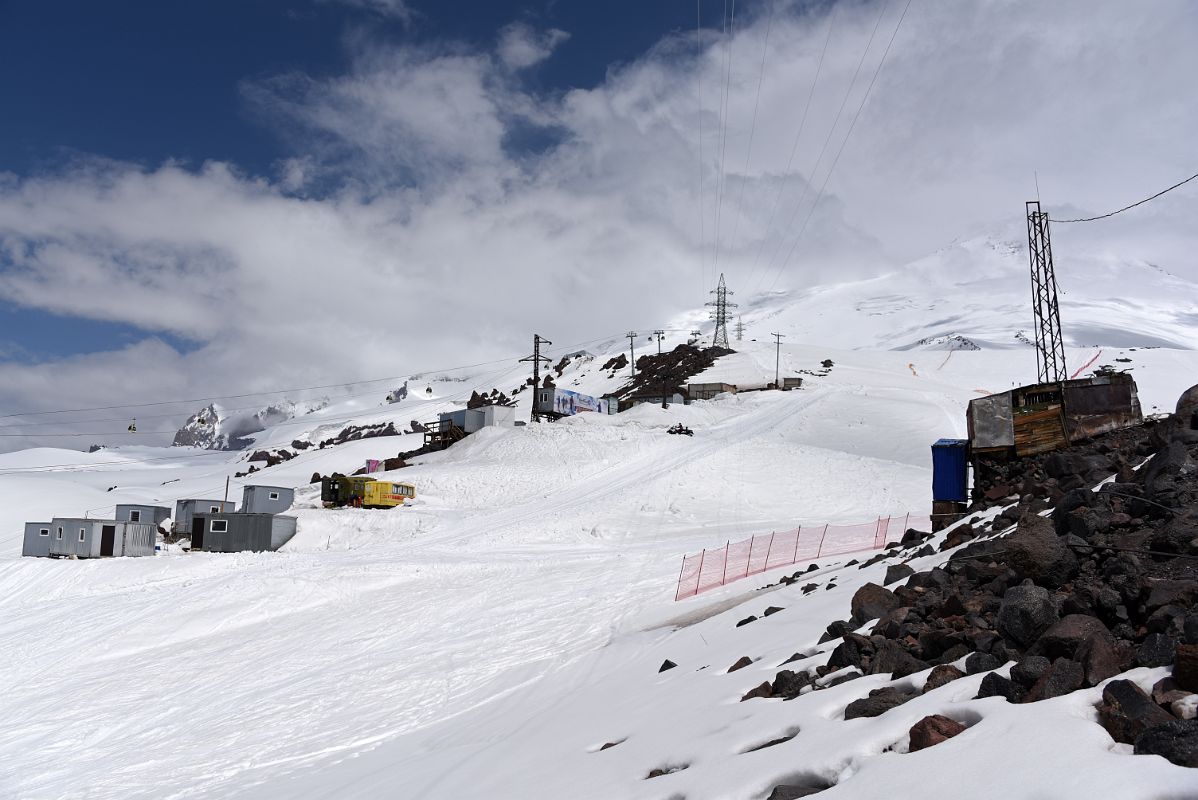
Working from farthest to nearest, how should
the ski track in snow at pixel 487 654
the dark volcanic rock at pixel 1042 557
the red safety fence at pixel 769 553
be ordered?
the red safety fence at pixel 769 553 → the dark volcanic rock at pixel 1042 557 → the ski track in snow at pixel 487 654

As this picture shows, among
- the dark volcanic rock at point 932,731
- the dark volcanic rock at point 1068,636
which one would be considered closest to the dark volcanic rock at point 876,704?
the dark volcanic rock at point 932,731

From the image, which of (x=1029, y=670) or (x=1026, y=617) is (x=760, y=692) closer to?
(x=1026, y=617)

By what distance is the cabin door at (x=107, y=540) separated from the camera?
37.4 metres

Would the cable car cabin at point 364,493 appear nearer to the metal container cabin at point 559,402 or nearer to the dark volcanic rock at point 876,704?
the metal container cabin at point 559,402

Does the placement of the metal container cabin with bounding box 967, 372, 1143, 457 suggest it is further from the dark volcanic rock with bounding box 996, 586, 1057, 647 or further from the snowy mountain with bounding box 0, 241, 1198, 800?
the dark volcanic rock with bounding box 996, 586, 1057, 647

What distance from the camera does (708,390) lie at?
3292 inches

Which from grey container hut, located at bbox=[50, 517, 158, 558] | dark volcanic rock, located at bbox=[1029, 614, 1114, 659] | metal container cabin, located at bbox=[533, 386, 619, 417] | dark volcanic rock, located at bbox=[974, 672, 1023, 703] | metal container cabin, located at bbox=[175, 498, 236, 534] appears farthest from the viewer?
metal container cabin, located at bbox=[533, 386, 619, 417]

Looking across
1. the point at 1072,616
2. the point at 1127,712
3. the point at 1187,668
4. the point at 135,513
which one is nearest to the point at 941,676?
the point at 1072,616

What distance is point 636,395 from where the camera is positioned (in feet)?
288

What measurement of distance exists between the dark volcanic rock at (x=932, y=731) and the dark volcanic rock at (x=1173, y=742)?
44.8 inches

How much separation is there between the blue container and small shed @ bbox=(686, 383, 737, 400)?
56253 millimetres

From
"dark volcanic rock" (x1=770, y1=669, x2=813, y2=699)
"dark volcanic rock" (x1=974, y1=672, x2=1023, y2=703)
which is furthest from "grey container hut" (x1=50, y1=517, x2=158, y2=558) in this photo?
"dark volcanic rock" (x1=974, y1=672, x2=1023, y2=703)

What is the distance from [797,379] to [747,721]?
80618 millimetres

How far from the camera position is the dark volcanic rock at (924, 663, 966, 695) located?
19.7 ft
